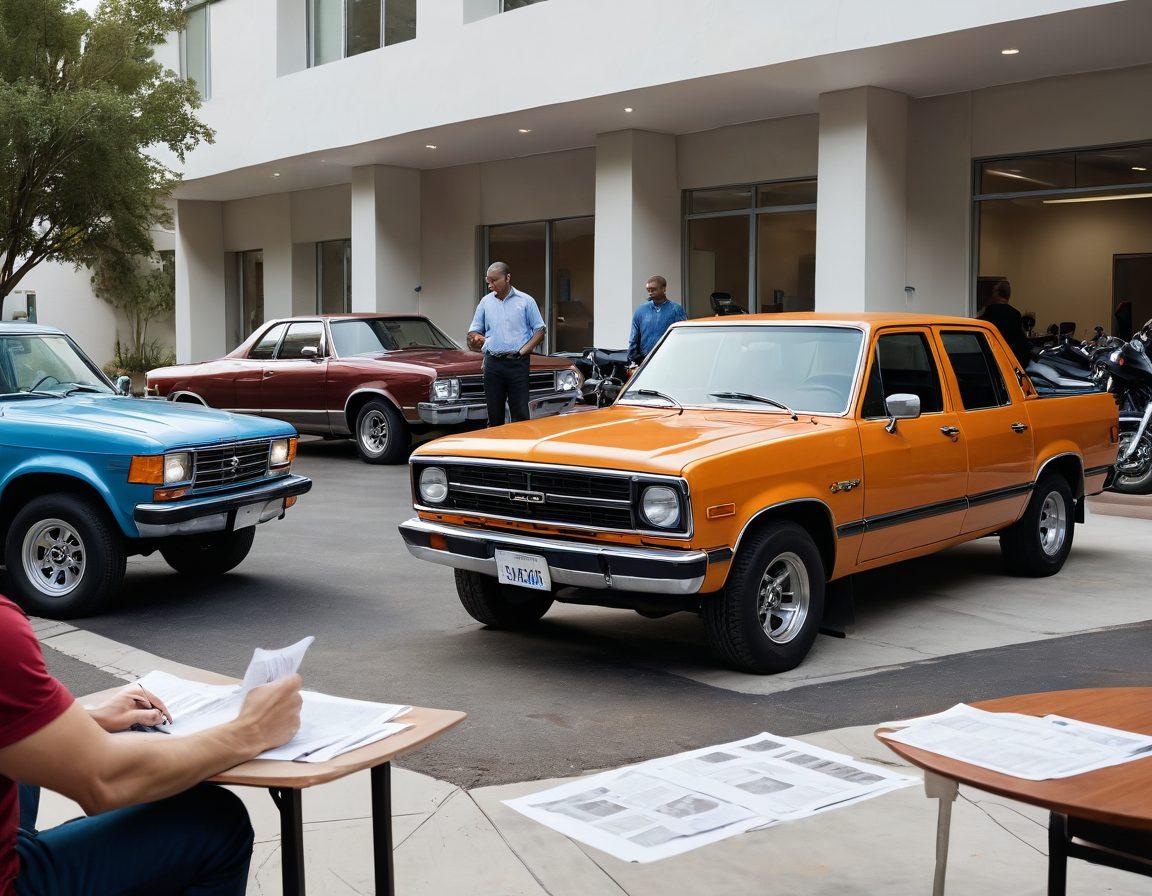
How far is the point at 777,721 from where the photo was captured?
16.9 ft

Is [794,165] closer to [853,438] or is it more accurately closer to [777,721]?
[853,438]

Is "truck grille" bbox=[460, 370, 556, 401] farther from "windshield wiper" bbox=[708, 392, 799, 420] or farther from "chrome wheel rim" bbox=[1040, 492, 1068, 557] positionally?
"windshield wiper" bbox=[708, 392, 799, 420]

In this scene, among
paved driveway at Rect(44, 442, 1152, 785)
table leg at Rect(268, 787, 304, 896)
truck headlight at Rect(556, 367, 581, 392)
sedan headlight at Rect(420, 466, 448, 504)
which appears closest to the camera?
table leg at Rect(268, 787, 304, 896)

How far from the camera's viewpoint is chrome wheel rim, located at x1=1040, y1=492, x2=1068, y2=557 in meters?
8.34

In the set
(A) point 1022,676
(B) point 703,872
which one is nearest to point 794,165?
(A) point 1022,676

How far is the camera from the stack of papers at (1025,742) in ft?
7.99

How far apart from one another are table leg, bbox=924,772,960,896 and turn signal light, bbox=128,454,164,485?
5.30 metres

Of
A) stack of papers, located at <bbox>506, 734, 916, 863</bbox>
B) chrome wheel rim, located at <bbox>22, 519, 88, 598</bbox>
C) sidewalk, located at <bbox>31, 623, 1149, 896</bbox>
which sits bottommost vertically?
sidewalk, located at <bbox>31, 623, 1149, 896</bbox>

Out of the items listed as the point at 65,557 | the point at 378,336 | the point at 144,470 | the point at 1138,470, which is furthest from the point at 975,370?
the point at 378,336

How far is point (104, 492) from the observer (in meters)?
7.08

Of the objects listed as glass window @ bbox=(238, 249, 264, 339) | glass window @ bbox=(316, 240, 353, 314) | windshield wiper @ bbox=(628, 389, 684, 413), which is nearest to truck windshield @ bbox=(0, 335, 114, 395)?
windshield wiper @ bbox=(628, 389, 684, 413)

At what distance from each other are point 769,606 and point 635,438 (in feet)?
3.38

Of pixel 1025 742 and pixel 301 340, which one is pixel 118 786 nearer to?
pixel 1025 742

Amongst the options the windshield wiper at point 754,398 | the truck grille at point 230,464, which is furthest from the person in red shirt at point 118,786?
the truck grille at point 230,464
